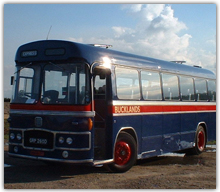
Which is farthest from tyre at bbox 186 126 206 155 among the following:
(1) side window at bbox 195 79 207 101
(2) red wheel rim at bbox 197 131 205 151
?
(1) side window at bbox 195 79 207 101

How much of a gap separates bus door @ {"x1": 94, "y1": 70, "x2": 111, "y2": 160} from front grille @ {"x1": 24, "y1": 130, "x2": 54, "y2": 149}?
1183 mm

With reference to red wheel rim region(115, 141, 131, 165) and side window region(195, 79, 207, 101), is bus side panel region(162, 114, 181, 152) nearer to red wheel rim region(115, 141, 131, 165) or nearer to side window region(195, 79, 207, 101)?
side window region(195, 79, 207, 101)

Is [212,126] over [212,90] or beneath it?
beneath

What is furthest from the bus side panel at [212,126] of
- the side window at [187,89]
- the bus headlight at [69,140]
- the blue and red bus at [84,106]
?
the bus headlight at [69,140]

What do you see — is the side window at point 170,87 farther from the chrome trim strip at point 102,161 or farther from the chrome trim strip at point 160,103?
the chrome trim strip at point 102,161

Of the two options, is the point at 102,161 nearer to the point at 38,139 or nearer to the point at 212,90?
the point at 38,139

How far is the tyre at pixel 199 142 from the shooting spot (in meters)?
14.0

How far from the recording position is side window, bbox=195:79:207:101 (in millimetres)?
14077

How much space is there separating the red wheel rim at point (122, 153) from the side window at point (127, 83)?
1194mm

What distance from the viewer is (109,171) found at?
9742 mm

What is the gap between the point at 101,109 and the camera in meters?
9.61

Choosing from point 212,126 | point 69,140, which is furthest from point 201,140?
point 69,140

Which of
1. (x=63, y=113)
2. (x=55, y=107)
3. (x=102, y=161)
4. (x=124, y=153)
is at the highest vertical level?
(x=55, y=107)

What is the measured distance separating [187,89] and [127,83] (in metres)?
3.83
